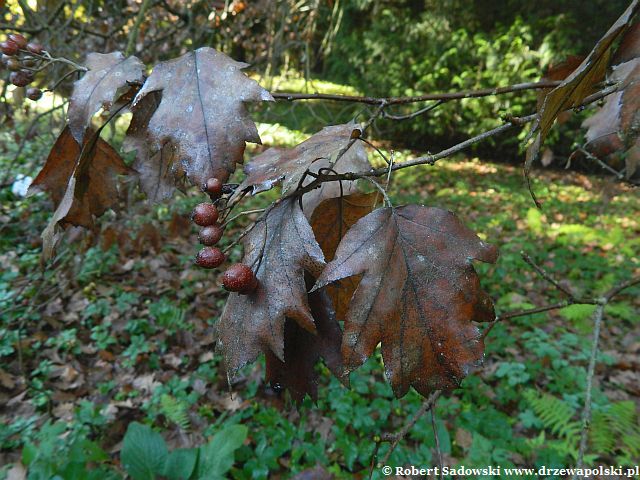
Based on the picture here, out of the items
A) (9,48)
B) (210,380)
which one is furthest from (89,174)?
(210,380)

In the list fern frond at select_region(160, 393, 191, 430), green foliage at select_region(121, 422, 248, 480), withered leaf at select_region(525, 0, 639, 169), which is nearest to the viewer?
withered leaf at select_region(525, 0, 639, 169)

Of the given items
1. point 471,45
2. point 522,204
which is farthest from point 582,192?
point 471,45

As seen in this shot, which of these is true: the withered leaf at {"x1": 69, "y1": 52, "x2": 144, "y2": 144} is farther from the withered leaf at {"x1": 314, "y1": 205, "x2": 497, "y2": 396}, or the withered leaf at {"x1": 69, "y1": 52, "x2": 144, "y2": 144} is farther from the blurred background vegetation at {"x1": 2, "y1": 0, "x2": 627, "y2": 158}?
the blurred background vegetation at {"x1": 2, "y1": 0, "x2": 627, "y2": 158}

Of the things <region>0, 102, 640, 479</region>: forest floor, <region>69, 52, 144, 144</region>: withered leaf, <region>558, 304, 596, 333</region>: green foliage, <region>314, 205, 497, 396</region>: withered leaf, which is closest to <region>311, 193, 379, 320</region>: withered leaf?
<region>314, 205, 497, 396</region>: withered leaf

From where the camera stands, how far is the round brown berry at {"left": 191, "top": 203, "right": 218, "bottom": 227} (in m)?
0.59

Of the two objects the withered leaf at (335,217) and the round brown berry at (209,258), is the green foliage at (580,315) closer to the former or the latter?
the withered leaf at (335,217)

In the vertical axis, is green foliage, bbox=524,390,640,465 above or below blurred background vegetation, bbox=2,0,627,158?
below

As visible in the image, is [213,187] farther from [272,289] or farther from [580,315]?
[580,315]

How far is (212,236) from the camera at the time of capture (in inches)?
22.8

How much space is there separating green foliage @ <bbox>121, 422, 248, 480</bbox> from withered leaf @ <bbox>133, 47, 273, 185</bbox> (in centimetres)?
174

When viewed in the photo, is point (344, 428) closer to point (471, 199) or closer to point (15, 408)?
point (15, 408)

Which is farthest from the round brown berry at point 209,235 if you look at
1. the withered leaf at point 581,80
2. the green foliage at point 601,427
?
the green foliage at point 601,427

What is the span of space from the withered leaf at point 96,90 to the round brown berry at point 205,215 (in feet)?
0.75

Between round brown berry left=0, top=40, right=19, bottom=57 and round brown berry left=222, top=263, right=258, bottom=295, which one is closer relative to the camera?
round brown berry left=222, top=263, right=258, bottom=295
